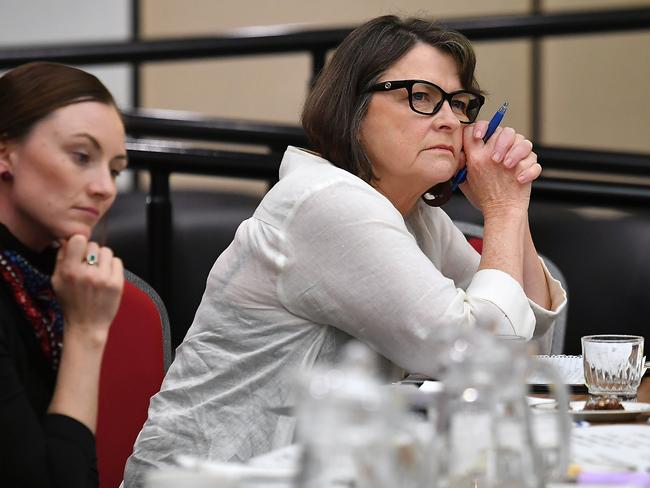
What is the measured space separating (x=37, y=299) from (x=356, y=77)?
2.24 ft

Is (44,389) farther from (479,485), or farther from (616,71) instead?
(616,71)

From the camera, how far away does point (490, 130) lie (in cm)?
178

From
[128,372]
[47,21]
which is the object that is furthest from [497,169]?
[47,21]

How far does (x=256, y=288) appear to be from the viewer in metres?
1.57

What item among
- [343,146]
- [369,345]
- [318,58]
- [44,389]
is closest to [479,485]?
[44,389]

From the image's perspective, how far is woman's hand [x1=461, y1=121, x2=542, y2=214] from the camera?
1.76 meters

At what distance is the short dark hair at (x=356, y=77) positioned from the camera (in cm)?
167

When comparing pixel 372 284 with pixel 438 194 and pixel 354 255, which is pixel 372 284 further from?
pixel 438 194

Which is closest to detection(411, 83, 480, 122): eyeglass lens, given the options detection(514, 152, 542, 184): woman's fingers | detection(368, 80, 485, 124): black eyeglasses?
detection(368, 80, 485, 124): black eyeglasses

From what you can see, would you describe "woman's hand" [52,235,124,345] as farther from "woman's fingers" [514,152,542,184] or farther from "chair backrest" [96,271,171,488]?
"woman's fingers" [514,152,542,184]

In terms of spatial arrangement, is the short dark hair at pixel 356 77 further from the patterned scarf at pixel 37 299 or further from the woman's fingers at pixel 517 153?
the patterned scarf at pixel 37 299

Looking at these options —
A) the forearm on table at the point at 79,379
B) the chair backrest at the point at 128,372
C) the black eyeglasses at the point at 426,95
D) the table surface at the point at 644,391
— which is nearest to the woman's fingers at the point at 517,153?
the black eyeglasses at the point at 426,95

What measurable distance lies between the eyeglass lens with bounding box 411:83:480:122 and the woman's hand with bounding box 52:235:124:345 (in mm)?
657

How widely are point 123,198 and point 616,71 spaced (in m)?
1.82
